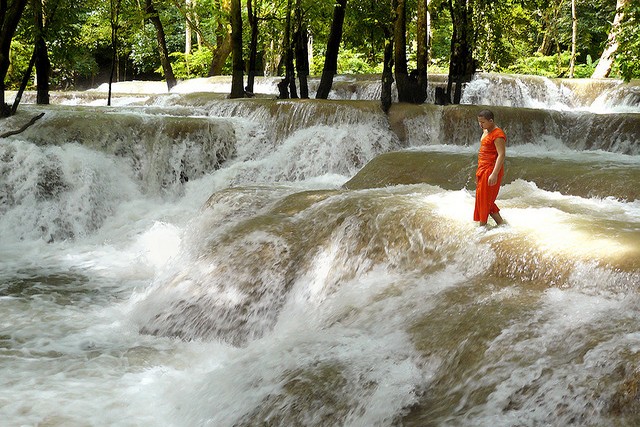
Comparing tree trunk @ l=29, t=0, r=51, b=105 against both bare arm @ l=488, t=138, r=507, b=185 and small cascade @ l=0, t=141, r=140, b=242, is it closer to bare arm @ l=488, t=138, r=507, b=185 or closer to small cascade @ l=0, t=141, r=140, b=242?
small cascade @ l=0, t=141, r=140, b=242

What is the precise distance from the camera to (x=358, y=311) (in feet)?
16.9

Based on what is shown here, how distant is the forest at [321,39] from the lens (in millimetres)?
13094

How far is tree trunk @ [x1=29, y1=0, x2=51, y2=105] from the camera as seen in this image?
12.6 meters

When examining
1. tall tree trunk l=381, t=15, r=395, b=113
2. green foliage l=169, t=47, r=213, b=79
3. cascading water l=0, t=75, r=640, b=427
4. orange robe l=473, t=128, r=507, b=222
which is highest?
green foliage l=169, t=47, r=213, b=79

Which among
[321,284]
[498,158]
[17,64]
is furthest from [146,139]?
[17,64]

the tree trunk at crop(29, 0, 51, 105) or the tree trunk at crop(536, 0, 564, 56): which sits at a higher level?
the tree trunk at crop(536, 0, 564, 56)

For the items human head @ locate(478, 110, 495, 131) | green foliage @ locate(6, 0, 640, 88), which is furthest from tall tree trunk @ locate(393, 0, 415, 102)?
human head @ locate(478, 110, 495, 131)

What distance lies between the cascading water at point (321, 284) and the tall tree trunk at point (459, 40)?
2682 mm

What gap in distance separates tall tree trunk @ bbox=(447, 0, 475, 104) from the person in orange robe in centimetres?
865

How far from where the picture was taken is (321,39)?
19953mm

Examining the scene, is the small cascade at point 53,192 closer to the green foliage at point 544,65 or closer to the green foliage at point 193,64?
the green foliage at point 193,64

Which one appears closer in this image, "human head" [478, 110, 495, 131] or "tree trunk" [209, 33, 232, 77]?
"human head" [478, 110, 495, 131]

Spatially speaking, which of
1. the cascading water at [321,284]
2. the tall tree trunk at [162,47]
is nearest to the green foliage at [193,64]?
the tall tree trunk at [162,47]

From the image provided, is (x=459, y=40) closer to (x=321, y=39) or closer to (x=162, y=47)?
(x=321, y=39)
